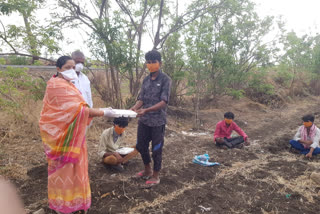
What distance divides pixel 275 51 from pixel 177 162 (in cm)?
809

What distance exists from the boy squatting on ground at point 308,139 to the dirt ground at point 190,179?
188 millimetres

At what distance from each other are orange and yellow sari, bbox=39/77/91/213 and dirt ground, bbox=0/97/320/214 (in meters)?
0.54

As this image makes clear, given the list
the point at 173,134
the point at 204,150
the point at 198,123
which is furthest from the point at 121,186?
the point at 198,123

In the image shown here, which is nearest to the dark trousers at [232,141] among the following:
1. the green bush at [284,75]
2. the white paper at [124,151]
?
the white paper at [124,151]

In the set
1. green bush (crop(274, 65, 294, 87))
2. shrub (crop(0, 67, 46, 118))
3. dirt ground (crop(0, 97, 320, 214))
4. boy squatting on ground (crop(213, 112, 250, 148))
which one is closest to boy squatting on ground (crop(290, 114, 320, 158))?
dirt ground (crop(0, 97, 320, 214))

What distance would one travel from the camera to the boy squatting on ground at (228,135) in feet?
19.2

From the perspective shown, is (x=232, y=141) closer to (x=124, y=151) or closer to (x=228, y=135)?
(x=228, y=135)

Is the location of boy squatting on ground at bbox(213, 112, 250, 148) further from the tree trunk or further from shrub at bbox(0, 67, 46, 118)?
the tree trunk

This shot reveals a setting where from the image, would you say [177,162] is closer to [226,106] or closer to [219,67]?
[219,67]

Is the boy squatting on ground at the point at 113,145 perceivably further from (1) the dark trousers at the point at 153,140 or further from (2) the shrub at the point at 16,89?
(2) the shrub at the point at 16,89

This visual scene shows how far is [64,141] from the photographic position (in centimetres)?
247

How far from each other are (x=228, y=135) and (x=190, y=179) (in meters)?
2.51

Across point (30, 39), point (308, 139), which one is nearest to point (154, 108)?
point (30, 39)

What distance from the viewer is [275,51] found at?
10414 mm
